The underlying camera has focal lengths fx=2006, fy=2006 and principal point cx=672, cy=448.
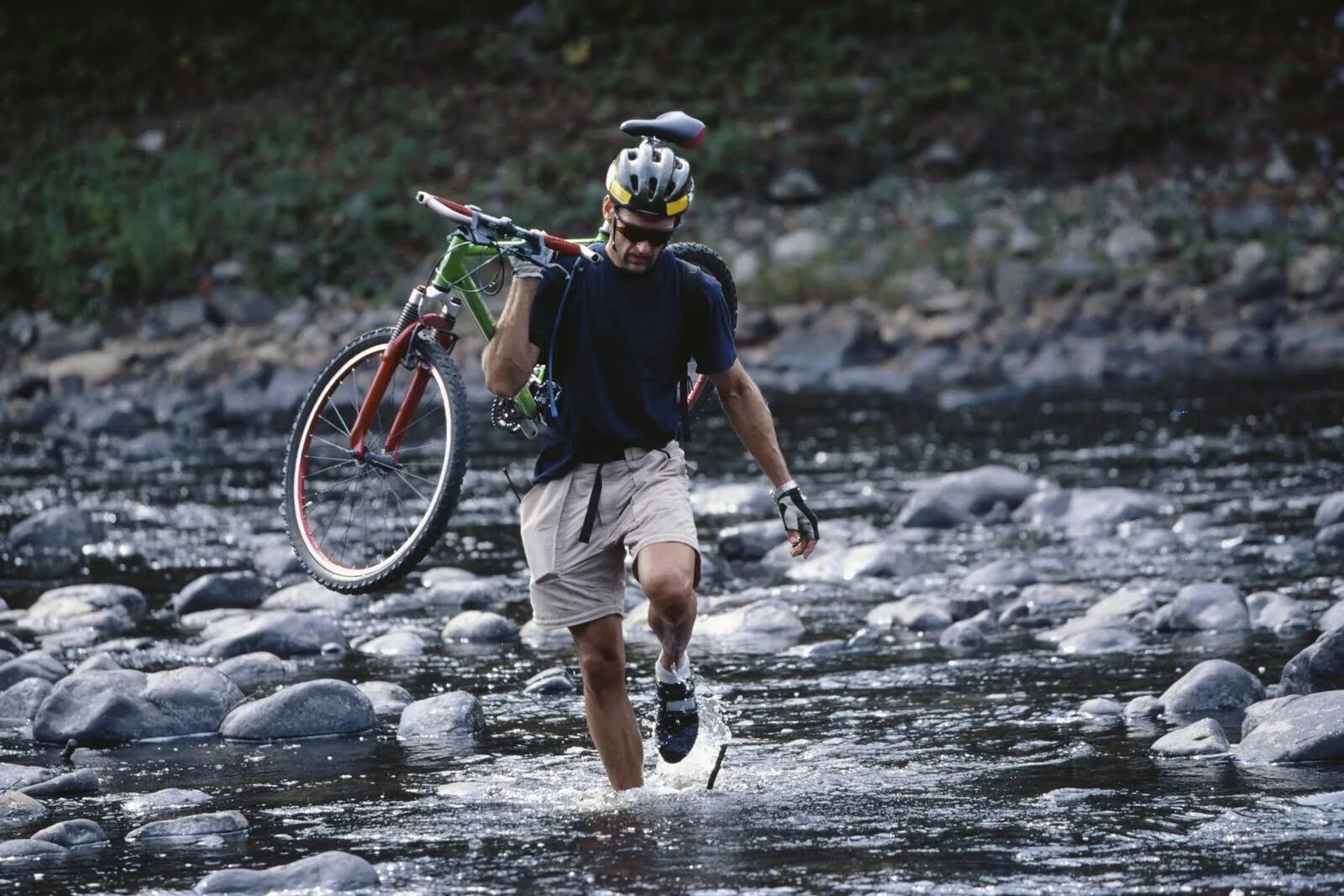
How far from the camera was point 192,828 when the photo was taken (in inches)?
256

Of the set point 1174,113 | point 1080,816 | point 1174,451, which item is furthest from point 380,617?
point 1174,113

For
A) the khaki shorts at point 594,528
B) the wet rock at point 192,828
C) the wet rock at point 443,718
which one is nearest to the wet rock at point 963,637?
the wet rock at point 443,718

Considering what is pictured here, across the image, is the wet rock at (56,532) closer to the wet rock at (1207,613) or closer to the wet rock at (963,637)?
the wet rock at (963,637)

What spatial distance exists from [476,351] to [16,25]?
15127 millimetres

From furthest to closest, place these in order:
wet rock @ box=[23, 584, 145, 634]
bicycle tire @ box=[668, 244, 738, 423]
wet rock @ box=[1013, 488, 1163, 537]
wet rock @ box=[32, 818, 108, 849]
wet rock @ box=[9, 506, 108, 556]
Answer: wet rock @ box=[9, 506, 108, 556]
wet rock @ box=[1013, 488, 1163, 537]
wet rock @ box=[23, 584, 145, 634]
bicycle tire @ box=[668, 244, 738, 423]
wet rock @ box=[32, 818, 108, 849]

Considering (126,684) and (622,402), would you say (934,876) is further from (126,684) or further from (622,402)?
(126,684)

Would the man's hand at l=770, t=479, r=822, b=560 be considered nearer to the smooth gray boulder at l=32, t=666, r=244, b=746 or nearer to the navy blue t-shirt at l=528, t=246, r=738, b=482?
the navy blue t-shirt at l=528, t=246, r=738, b=482

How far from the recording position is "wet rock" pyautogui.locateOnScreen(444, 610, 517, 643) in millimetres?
10445

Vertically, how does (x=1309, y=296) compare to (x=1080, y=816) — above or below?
above

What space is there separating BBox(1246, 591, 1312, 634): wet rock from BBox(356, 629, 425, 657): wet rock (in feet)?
13.7

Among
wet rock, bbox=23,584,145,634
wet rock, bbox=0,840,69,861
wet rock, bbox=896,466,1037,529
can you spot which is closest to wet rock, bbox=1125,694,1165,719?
wet rock, bbox=0,840,69,861

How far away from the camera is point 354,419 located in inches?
312

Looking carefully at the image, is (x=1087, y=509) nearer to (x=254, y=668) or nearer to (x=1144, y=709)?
(x=1144, y=709)

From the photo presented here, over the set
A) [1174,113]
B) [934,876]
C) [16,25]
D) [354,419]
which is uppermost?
[16,25]
